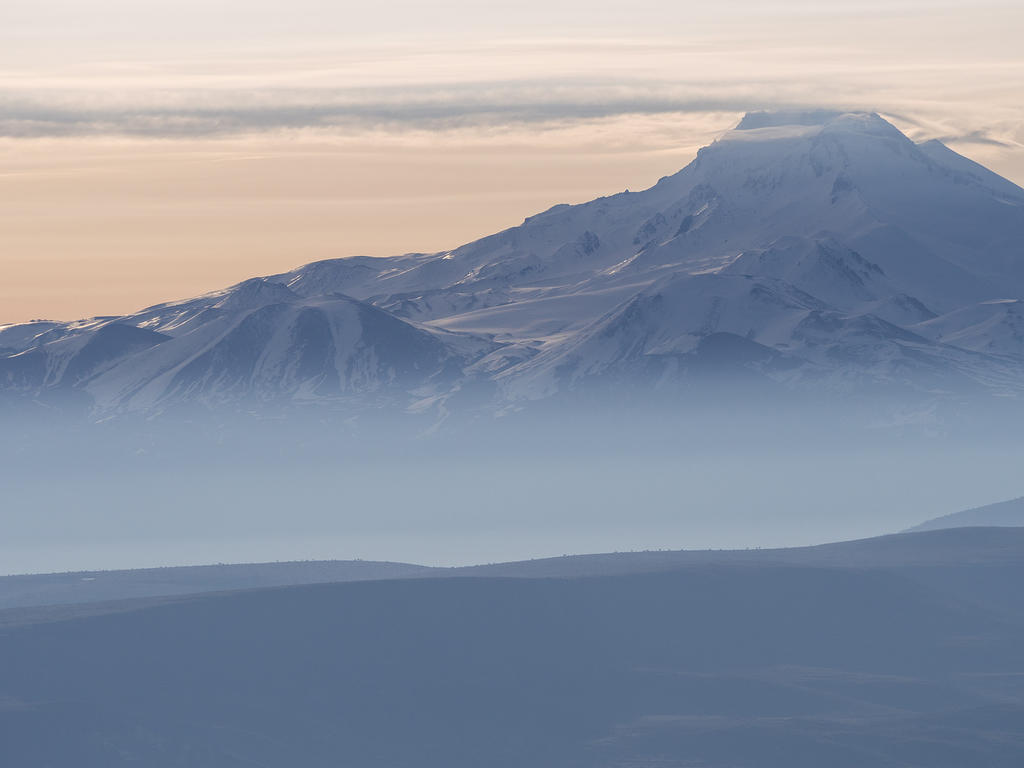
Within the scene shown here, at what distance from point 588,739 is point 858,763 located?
2807cm

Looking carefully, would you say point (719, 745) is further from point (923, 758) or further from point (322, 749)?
point (322, 749)

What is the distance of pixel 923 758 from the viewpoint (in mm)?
183750

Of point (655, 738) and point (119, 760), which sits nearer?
point (119, 760)

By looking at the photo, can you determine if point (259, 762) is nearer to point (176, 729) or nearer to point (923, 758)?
point (176, 729)

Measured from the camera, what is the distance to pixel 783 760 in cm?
18300

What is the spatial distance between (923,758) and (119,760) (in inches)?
2730

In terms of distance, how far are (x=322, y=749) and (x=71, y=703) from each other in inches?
998

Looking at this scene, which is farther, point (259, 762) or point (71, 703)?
point (71, 703)

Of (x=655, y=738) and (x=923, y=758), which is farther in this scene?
(x=655, y=738)

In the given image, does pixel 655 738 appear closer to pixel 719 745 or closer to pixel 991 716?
pixel 719 745

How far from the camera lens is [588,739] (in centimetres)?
19862

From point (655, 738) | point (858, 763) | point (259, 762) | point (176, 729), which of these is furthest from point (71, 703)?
point (858, 763)

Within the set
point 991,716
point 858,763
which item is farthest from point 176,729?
point 991,716

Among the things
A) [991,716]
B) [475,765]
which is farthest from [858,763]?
[475,765]
